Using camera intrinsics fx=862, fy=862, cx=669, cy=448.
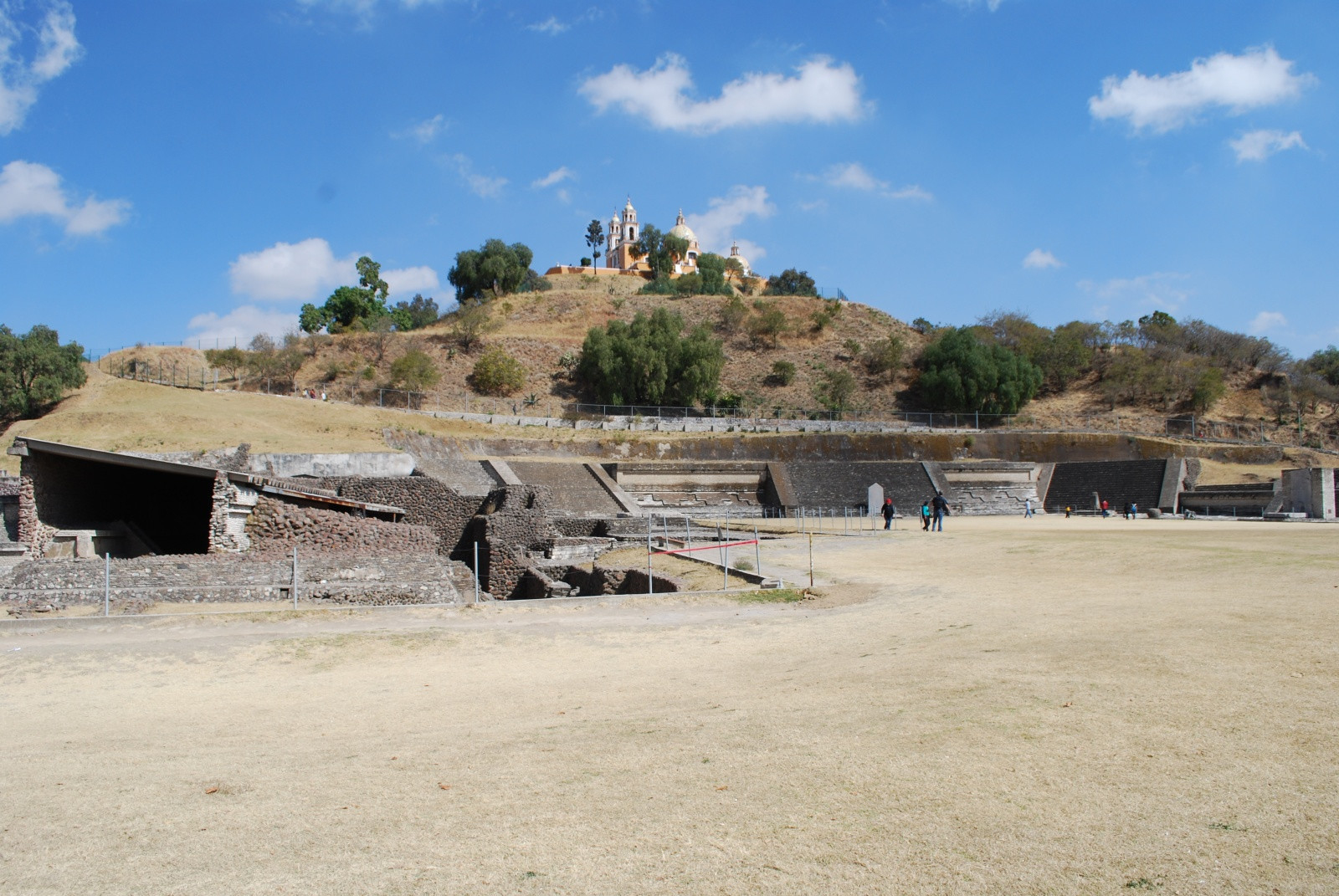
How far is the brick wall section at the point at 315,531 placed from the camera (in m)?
18.7

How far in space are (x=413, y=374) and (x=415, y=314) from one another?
135 feet

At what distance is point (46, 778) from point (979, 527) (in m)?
28.2

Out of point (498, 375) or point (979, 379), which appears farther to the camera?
point (498, 375)

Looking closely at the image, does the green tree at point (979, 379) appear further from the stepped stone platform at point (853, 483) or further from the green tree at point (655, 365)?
the stepped stone platform at point (853, 483)

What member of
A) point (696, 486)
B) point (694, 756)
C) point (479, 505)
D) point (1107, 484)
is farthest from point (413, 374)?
point (694, 756)

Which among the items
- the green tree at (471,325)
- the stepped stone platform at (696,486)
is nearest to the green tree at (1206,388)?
the stepped stone platform at (696,486)

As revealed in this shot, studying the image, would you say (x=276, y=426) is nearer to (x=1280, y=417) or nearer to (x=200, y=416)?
(x=200, y=416)

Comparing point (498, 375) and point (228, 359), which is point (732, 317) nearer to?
point (498, 375)

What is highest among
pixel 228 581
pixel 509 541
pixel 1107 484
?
pixel 1107 484

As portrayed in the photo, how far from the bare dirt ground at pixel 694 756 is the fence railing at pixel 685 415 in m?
39.3

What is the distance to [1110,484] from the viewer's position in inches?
1577

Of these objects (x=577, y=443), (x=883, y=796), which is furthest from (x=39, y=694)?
(x=577, y=443)

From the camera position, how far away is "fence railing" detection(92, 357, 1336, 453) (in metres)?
51.2

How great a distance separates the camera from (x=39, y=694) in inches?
348
